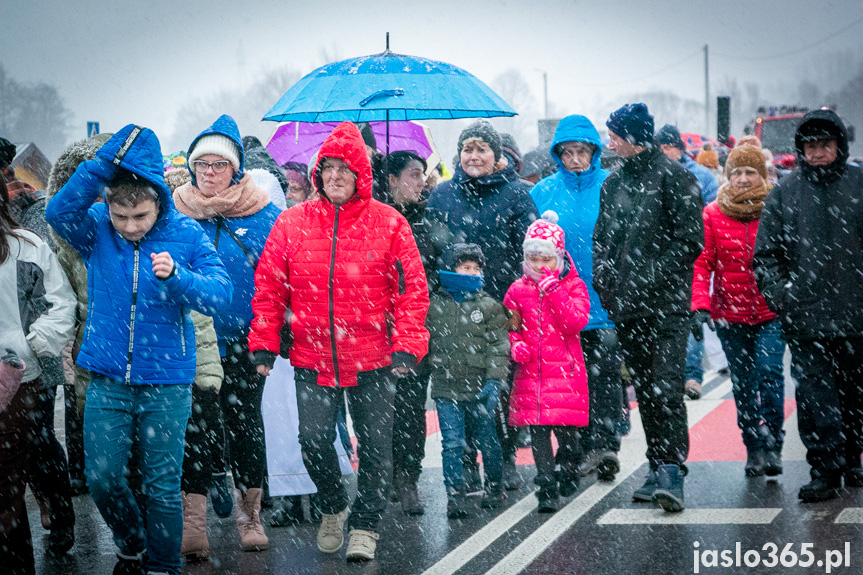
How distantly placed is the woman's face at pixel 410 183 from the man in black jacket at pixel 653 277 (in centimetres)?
127

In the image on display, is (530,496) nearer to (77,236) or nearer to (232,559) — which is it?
(232,559)

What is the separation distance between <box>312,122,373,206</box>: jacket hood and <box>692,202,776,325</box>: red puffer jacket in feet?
9.13

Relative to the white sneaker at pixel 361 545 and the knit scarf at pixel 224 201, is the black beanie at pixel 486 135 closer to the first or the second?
the knit scarf at pixel 224 201

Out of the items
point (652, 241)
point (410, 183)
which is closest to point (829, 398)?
point (652, 241)

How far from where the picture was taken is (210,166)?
582 centimetres

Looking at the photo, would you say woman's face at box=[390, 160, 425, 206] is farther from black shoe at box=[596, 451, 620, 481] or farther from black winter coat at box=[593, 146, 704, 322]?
black shoe at box=[596, 451, 620, 481]

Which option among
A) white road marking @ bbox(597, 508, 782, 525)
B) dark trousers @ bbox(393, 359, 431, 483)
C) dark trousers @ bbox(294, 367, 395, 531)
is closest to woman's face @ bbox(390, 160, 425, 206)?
dark trousers @ bbox(393, 359, 431, 483)

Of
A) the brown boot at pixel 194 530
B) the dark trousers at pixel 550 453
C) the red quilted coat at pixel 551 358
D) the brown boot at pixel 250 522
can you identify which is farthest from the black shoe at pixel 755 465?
the brown boot at pixel 194 530

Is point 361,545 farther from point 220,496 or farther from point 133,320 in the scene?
point 133,320

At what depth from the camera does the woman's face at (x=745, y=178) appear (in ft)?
24.4

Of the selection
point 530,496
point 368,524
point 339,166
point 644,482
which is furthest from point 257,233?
point 644,482

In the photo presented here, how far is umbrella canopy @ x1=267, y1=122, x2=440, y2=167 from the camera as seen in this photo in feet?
32.2

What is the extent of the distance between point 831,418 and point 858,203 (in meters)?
1.33

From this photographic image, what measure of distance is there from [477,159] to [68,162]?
2733mm
